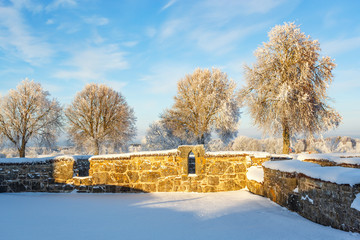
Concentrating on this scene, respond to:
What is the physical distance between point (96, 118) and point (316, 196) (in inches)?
911

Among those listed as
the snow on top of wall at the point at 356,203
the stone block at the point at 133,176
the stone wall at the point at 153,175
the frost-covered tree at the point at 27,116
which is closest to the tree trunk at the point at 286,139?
the stone wall at the point at 153,175

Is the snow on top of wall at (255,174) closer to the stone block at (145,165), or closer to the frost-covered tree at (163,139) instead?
the stone block at (145,165)

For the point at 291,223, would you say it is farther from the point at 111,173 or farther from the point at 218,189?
the point at 111,173

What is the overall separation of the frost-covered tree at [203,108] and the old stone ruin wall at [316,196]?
1674cm

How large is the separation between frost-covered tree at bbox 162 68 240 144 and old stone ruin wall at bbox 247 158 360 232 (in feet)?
54.9

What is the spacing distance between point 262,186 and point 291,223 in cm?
243

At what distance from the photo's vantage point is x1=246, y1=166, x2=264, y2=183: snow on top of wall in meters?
6.80

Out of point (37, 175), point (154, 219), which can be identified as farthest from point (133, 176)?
point (37, 175)

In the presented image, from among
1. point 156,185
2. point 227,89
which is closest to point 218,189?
point 156,185

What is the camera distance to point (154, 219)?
14.9 ft

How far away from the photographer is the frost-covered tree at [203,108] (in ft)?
75.7

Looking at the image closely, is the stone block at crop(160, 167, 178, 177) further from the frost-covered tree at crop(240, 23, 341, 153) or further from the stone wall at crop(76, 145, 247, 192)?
the frost-covered tree at crop(240, 23, 341, 153)

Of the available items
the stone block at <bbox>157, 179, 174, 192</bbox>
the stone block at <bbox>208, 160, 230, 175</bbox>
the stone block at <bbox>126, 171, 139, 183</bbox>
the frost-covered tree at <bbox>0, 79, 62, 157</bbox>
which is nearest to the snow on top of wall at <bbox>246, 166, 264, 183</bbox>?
the stone block at <bbox>208, 160, 230, 175</bbox>

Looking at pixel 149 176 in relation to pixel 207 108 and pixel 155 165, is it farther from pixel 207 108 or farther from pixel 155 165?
pixel 207 108
